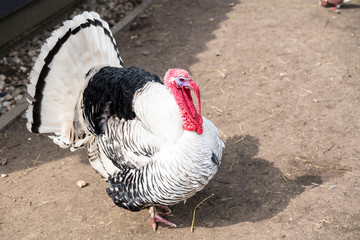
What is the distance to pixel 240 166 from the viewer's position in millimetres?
4750

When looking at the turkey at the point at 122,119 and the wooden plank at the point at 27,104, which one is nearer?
the turkey at the point at 122,119

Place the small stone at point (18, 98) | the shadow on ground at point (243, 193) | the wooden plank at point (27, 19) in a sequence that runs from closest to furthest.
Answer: the shadow on ground at point (243, 193) < the small stone at point (18, 98) < the wooden plank at point (27, 19)

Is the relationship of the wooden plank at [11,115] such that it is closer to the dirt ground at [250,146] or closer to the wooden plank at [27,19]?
the dirt ground at [250,146]

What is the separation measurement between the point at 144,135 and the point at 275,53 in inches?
148

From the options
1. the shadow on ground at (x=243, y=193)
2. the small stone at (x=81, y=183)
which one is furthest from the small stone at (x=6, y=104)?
the shadow on ground at (x=243, y=193)

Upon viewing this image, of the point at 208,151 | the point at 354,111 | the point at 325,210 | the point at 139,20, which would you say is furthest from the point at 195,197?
the point at 139,20

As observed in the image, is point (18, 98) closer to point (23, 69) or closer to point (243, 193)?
point (23, 69)

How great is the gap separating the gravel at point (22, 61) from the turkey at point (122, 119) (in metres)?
1.90

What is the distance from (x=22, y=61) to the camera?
259 inches

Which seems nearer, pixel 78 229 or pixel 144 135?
pixel 144 135

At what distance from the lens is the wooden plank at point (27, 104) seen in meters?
5.52

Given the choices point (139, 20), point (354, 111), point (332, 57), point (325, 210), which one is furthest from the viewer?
point (139, 20)

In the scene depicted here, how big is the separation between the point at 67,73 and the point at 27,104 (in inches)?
74.6

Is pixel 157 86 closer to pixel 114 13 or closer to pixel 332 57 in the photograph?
pixel 332 57
